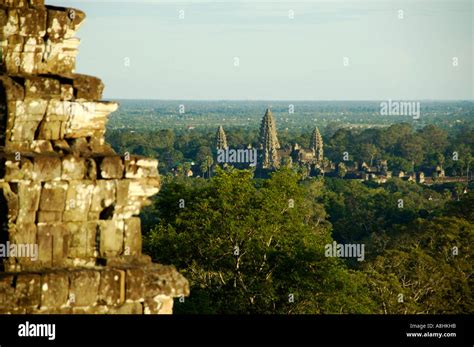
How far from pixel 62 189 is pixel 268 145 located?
12307 cm

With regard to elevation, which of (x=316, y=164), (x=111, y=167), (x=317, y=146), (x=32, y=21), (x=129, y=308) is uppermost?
(x=32, y=21)

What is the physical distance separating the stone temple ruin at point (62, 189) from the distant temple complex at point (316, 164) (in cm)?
10239

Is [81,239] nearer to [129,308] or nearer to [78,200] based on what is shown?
[78,200]

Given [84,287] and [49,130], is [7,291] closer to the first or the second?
[84,287]

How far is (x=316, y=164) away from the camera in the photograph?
123625mm

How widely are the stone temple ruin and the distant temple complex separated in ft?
336

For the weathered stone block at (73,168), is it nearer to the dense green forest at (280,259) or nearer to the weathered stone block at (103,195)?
the weathered stone block at (103,195)

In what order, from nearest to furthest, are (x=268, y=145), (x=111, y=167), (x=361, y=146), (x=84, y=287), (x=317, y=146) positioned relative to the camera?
(x=84, y=287), (x=111, y=167), (x=268, y=145), (x=317, y=146), (x=361, y=146)

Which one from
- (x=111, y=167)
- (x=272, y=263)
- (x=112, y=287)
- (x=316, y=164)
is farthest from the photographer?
(x=316, y=164)

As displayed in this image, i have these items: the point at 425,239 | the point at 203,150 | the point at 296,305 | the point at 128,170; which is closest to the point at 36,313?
the point at 128,170

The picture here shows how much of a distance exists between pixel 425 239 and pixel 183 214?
41.9 feet

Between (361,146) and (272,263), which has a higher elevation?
(272,263)

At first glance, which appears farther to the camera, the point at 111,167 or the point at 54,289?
the point at 111,167

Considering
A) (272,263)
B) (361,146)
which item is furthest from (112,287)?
(361,146)
